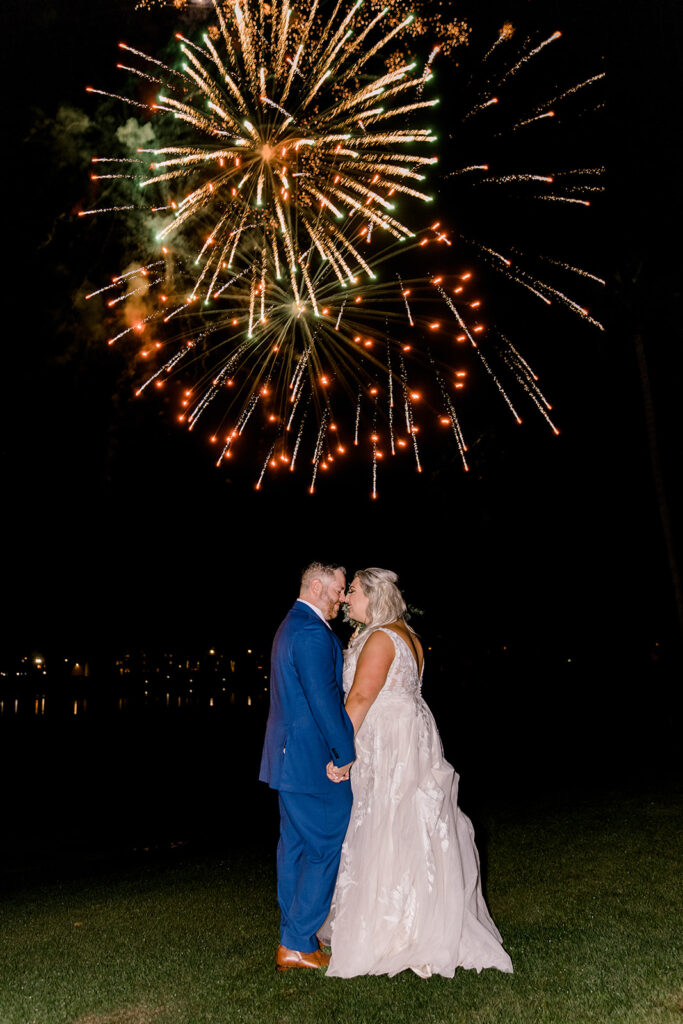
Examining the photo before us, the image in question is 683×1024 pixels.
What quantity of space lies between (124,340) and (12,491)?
18.9ft

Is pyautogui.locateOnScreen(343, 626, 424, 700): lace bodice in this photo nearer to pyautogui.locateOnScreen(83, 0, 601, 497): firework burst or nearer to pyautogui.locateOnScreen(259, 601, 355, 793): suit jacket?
pyautogui.locateOnScreen(259, 601, 355, 793): suit jacket

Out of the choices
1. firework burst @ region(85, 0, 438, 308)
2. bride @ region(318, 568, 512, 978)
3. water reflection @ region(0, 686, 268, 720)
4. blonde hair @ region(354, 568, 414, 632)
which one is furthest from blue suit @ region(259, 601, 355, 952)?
water reflection @ region(0, 686, 268, 720)

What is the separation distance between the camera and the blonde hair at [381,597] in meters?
4.98

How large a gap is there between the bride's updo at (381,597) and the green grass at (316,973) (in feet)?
5.60

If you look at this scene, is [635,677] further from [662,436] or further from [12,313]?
[12,313]

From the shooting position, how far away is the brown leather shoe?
14.9ft

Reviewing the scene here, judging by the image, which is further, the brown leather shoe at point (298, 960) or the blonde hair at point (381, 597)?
the blonde hair at point (381, 597)

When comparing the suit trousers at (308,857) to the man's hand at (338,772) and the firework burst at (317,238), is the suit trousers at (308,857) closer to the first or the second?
the man's hand at (338,772)

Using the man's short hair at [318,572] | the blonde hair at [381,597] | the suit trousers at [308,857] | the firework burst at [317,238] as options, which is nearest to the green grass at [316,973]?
the suit trousers at [308,857]

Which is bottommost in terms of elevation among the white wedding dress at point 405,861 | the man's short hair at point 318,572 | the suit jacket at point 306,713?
the white wedding dress at point 405,861

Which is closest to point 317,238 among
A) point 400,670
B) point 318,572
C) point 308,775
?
Answer: point 318,572

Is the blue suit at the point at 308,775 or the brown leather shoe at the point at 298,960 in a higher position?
the blue suit at the point at 308,775

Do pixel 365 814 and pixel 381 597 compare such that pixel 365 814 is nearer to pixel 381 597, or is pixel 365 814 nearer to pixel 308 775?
pixel 308 775

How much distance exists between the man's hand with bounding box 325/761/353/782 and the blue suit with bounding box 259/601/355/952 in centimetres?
4
